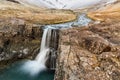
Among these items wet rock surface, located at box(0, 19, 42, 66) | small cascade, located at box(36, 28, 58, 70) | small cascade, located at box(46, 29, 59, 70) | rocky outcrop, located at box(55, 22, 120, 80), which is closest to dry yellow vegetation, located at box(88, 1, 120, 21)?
small cascade, located at box(46, 29, 59, 70)

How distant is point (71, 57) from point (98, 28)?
15.3m

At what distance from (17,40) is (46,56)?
7.58 metres

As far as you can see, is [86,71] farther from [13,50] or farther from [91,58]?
[13,50]

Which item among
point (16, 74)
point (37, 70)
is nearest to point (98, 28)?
point (37, 70)

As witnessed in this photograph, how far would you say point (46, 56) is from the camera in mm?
46688

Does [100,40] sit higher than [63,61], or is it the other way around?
[100,40]

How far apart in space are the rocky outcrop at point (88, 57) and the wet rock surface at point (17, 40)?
13.7 metres

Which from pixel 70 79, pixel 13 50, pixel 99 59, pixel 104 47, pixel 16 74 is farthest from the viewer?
pixel 13 50

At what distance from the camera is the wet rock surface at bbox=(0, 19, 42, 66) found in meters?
47.0

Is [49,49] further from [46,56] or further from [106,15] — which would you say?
[106,15]

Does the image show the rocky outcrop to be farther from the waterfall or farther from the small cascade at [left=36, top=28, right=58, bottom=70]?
the waterfall

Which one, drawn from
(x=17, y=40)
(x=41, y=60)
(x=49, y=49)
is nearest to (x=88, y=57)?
(x=49, y=49)

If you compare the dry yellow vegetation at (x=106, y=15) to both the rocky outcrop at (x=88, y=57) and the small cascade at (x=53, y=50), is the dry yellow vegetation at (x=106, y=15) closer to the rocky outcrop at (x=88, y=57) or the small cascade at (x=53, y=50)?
the small cascade at (x=53, y=50)

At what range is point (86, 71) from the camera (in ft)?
85.1
